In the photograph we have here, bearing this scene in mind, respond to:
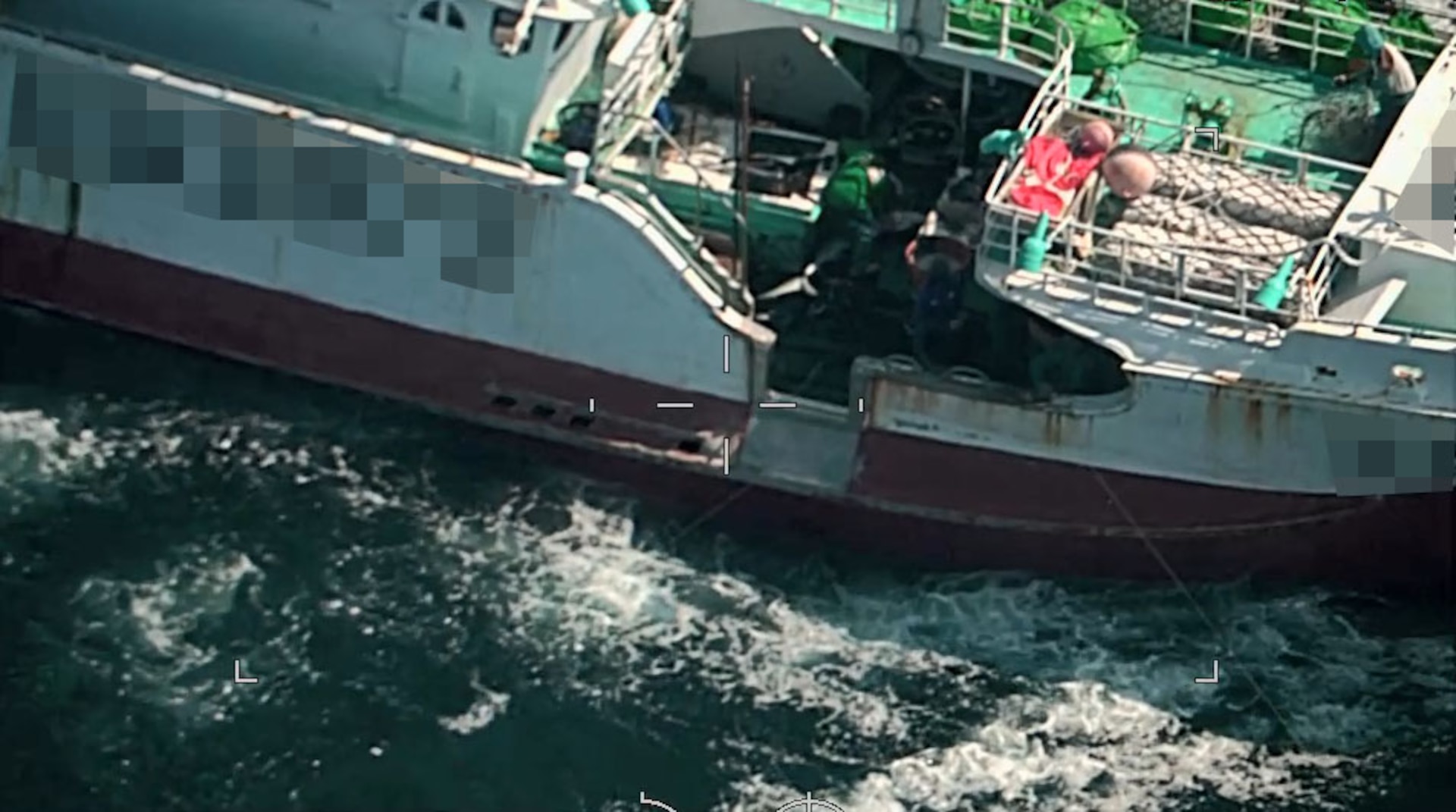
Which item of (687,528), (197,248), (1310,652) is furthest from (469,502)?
(1310,652)

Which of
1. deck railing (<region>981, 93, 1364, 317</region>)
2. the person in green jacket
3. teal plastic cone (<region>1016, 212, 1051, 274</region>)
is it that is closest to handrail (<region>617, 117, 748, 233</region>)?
the person in green jacket

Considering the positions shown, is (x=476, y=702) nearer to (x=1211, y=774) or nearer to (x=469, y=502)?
(x=469, y=502)

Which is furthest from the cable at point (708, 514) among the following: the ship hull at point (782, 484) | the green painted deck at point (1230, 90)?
the green painted deck at point (1230, 90)

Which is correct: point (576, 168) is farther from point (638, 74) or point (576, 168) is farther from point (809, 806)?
point (809, 806)

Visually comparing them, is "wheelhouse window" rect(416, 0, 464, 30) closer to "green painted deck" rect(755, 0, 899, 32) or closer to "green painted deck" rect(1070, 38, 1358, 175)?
"green painted deck" rect(755, 0, 899, 32)

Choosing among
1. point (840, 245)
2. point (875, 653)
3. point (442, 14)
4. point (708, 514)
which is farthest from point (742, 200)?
point (875, 653)

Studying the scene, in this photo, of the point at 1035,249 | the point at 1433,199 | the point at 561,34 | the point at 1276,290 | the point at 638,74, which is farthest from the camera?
the point at 638,74
